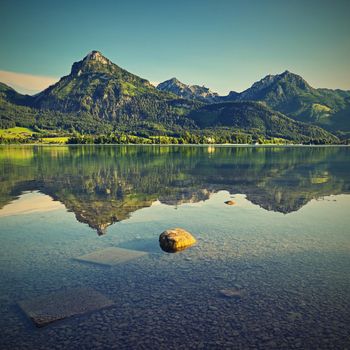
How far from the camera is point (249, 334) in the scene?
16328 mm

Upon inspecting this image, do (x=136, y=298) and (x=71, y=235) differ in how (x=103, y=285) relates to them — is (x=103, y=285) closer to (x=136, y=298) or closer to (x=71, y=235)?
(x=136, y=298)

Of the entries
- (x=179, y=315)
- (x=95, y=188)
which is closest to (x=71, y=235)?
(x=179, y=315)

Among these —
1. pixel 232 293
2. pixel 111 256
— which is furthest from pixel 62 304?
pixel 232 293

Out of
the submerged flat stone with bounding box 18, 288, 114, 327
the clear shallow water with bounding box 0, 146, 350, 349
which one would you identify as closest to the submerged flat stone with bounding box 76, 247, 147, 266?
the clear shallow water with bounding box 0, 146, 350, 349

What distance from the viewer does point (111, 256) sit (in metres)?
26.9

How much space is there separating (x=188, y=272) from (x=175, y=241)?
16.7ft

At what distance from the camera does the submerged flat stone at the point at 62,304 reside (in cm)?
1767

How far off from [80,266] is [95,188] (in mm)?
37819

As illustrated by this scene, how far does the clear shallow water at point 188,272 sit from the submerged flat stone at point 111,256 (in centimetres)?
89

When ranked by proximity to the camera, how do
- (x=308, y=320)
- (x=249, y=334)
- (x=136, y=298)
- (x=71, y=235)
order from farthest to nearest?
(x=71, y=235) → (x=136, y=298) → (x=308, y=320) → (x=249, y=334)

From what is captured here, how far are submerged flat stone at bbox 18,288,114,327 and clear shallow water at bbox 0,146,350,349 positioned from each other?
18.7 inches

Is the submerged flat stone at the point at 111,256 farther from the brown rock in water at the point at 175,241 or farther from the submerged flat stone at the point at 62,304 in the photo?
the submerged flat stone at the point at 62,304

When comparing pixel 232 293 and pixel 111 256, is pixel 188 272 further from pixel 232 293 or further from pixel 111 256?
pixel 111 256

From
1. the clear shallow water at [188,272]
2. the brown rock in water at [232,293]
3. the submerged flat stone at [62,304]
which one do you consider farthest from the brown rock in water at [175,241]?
the submerged flat stone at [62,304]
